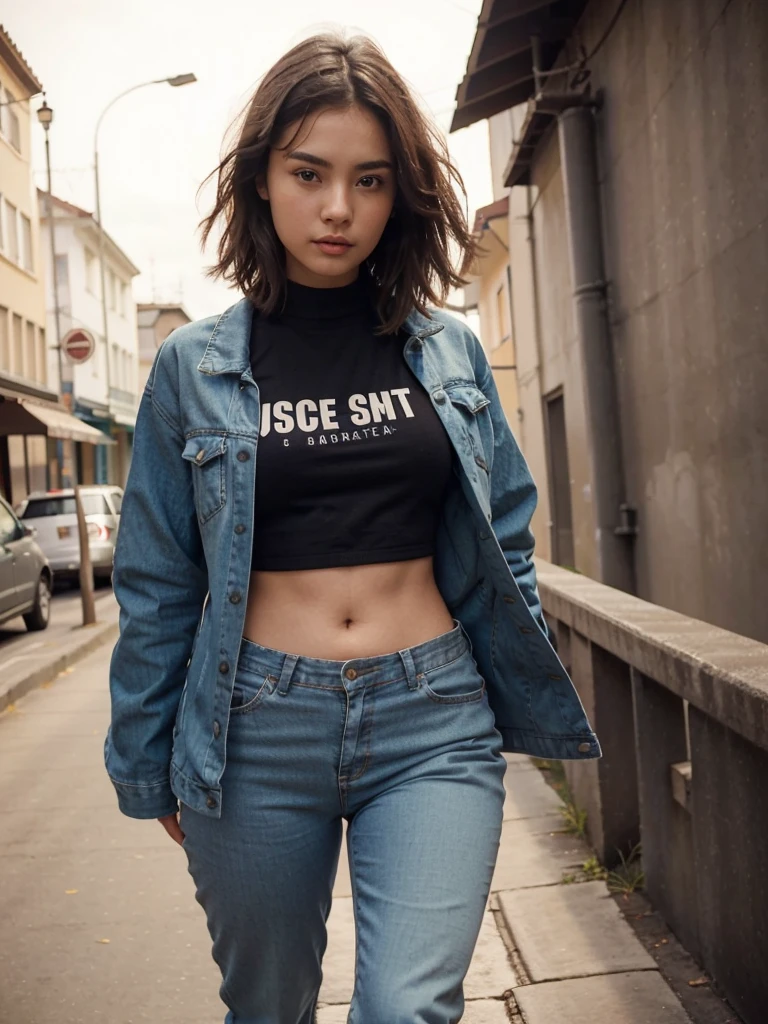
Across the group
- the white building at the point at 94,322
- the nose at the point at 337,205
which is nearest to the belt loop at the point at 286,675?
the nose at the point at 337,205

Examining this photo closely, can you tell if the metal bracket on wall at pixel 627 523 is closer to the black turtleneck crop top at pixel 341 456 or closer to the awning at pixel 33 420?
the black turtleneck crop top at pixel 341 456

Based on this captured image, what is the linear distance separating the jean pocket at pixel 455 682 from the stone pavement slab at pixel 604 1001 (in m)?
1.33

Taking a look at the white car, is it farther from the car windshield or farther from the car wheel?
the car wheel

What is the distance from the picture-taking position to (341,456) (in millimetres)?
2010

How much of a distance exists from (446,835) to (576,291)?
768 centimetres

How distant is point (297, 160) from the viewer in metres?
2.08

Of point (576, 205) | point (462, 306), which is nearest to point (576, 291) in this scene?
point (576, 205)

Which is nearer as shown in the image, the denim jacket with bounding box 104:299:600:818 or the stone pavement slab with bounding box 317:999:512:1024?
the denim jacket with bounding box 104:299:600:818

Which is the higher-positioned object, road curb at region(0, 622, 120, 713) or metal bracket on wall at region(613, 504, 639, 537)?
metal bracket on wall at region(613, 504, 639, 537)

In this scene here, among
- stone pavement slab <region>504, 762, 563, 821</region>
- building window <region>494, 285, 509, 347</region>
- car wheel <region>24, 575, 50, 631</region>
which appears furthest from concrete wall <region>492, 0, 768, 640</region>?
building window <region>494, 285, 509, 347</region>

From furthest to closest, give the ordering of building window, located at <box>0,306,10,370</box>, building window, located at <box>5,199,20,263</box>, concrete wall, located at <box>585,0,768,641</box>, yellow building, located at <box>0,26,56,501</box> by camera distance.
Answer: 1. building window, located at <box>5,199,20,263</box>
2. building window, located at <box>0,306,10,370</box>
3. yellow building, located at <box>0,26,56,501</box>
4. concrete wall, located at <box>585,0,768,641</box>

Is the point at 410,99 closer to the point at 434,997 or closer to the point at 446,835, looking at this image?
the point at 446,835

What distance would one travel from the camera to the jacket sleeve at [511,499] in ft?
7.19

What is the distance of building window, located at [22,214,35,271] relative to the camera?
28281 mm
